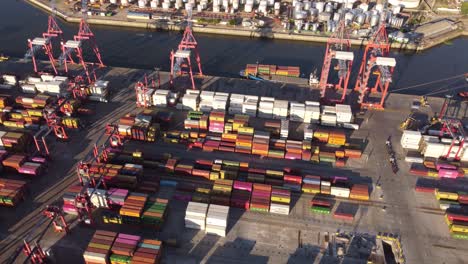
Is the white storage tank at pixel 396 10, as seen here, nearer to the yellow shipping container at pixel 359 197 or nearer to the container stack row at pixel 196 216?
Answer: the yellow shipping container at pixel 359 197

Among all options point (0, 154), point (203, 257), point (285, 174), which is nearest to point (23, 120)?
point (0, 154)

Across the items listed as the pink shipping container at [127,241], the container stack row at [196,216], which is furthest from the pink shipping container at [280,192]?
the pink shipping container at [127,241]

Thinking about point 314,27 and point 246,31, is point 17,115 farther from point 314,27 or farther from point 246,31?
point 314,27

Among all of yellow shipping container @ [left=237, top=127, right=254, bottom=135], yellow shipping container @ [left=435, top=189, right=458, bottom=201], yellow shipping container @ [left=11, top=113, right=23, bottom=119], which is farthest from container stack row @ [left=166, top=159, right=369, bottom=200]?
yellow shipping container @ [left=11, top=113, right=23, bottom=119]

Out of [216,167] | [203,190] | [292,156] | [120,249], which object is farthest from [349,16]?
[120,249]

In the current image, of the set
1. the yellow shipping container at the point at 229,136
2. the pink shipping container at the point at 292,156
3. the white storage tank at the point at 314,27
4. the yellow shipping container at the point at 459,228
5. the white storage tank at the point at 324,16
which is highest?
the white storage tank at the point at 324,16
